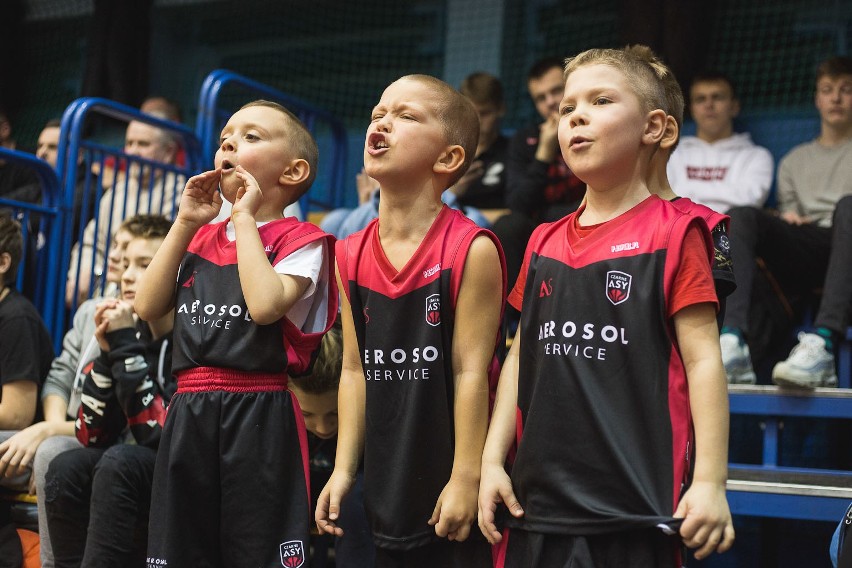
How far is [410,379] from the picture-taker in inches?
81.0

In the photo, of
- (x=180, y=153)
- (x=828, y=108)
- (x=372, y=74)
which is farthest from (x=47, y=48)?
(x=828, y=108)

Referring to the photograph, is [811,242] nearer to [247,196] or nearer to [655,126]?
[655,126]

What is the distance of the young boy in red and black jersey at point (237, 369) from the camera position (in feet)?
6.82

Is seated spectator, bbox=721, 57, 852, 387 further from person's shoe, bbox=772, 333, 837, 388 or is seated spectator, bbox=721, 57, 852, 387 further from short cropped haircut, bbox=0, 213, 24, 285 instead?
short cropped haircut, bbox=0, 213, 24, 285

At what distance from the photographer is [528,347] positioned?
1896 mm

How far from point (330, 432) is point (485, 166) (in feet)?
7.39

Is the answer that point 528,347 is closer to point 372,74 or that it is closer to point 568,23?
point 568,23

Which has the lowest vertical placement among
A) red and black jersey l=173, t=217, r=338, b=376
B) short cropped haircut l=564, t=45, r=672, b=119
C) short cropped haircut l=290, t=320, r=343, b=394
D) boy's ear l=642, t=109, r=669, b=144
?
short cropped haircut l=290, t=320, r=343, b=394

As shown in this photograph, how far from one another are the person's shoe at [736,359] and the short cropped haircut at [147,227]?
1866 mm

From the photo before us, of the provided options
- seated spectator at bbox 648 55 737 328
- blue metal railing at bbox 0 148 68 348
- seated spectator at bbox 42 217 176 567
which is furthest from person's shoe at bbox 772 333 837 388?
blue metal railing at bbox 0 148 68 348

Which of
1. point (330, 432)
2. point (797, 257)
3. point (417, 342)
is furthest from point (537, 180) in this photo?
point (417, 342)

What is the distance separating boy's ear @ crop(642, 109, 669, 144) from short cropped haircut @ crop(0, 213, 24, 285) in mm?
2283

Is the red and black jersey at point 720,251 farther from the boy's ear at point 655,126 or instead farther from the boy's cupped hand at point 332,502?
the boy's cupped hand at point 332,502

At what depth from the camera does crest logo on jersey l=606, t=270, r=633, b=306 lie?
179cm
